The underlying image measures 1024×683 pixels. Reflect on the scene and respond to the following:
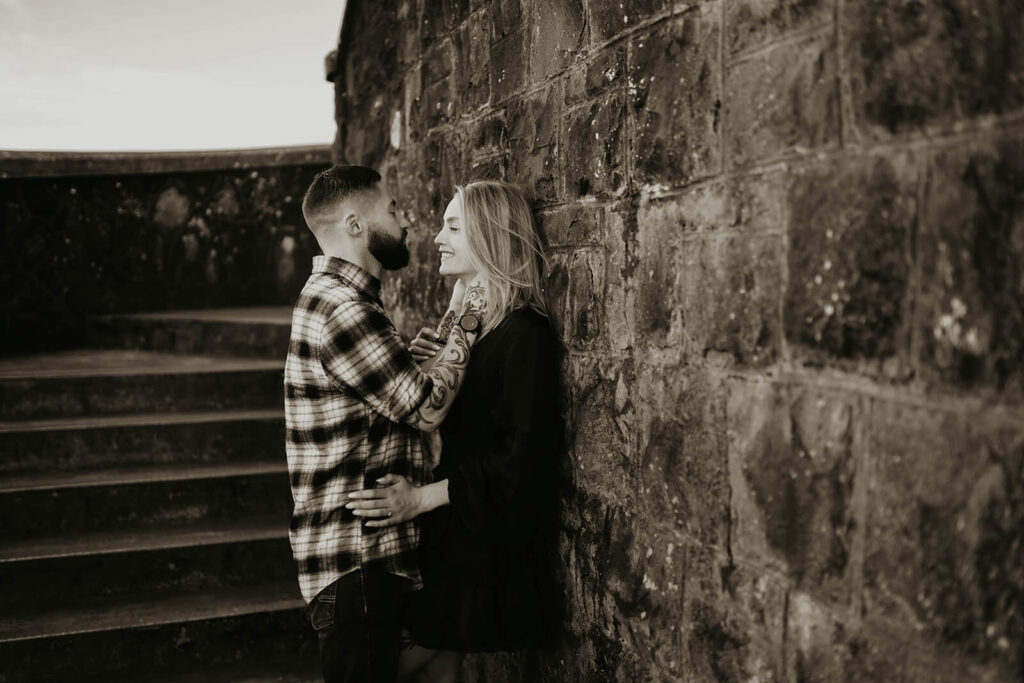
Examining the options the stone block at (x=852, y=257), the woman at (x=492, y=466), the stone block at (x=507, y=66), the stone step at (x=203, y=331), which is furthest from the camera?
the stone step at (x=203, y=331)

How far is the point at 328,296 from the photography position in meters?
2.62

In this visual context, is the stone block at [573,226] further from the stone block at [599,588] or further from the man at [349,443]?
the stone block at [599,588]

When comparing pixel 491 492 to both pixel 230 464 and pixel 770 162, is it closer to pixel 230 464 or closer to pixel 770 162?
pixel 770 162

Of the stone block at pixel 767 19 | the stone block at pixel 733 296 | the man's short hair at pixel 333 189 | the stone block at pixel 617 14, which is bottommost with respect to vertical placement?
the stone block at pixel 733 296

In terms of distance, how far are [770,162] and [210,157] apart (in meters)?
6.56

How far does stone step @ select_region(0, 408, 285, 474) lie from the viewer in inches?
189

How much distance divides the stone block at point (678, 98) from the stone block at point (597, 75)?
0.07 m

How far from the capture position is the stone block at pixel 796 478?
159 cm

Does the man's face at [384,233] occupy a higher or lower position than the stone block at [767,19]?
lower

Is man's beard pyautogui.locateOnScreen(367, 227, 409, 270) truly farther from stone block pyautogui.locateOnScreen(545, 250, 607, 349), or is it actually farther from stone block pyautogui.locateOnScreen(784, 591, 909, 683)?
stone block pyautogui.locateOnScreen(784, 591, 909, 683)

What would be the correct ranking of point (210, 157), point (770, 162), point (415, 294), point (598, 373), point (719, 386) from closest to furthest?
point (770, 162) → point (719, 386) → point (598, 373) → point (415, 294) → point (210, 157)

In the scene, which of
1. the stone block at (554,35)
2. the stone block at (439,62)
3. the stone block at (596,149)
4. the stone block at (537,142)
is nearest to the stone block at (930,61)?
the stone block at (596,149)

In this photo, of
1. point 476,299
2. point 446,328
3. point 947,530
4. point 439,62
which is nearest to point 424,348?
point 446,328

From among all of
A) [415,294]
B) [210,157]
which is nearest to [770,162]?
[415,294]
